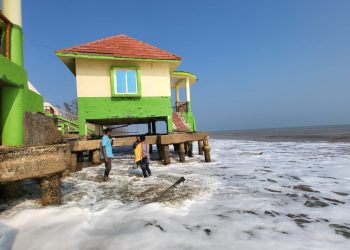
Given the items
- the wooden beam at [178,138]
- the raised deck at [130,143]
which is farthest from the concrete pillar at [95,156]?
the wooden beam at [178,138]

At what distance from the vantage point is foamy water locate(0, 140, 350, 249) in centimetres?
389

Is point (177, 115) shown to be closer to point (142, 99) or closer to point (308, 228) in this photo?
point (142, 99)

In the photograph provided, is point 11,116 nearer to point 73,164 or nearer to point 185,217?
point 185,217

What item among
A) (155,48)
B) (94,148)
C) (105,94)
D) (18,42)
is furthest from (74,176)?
(155,48)

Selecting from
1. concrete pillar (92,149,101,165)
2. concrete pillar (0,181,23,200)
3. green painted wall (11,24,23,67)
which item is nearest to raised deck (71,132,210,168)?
concrete pillar (92,149,101,165)

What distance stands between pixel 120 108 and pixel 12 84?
236 inches

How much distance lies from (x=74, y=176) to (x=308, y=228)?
7432 mm

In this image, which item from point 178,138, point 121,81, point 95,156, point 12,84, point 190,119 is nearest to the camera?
point 12,84

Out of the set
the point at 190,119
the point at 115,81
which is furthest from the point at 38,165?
the point at 190,119

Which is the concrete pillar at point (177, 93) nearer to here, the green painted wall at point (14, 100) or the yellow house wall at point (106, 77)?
the yellow house wall at point (106, 77)

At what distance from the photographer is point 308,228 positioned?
4379mm

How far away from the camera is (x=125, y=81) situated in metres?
11.2

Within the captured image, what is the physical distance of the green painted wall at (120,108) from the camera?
10.7 metres

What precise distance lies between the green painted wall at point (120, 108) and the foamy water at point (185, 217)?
12.2 ft
